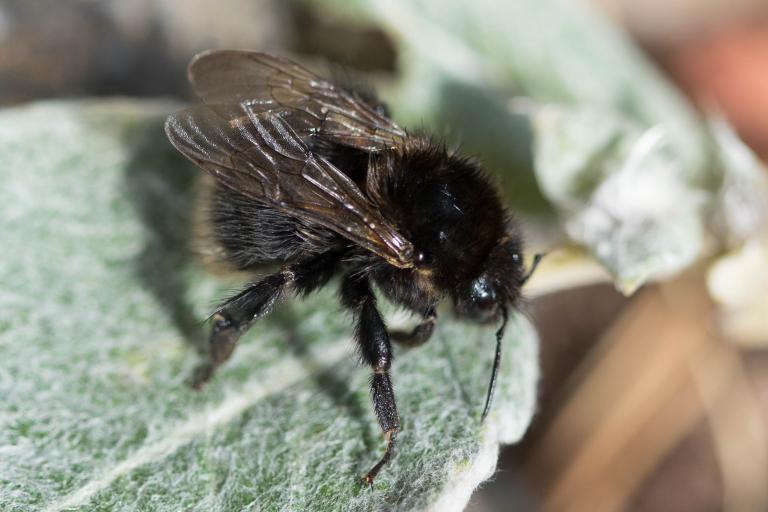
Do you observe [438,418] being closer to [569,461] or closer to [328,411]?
[328,411]

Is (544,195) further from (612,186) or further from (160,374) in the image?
(160,374)

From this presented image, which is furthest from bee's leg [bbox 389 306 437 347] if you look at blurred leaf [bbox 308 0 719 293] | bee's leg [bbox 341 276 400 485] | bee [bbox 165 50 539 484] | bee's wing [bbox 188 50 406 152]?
blurred leaf [bbox 308 0 719 293]

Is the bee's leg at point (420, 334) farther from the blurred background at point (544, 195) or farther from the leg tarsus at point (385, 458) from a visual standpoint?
the blurred background at point (544, 195)

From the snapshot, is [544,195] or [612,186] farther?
[544,195]

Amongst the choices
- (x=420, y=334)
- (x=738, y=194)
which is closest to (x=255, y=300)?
(x=420, y=334)

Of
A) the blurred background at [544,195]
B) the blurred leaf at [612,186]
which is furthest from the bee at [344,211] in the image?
the blurred background at [544,195]

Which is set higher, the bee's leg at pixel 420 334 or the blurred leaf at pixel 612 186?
the blurred leaf at pixel 612 186

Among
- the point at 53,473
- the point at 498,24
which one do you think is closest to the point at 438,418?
the point at 53,473
